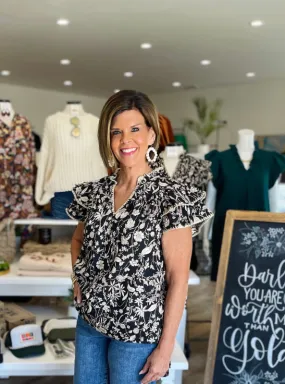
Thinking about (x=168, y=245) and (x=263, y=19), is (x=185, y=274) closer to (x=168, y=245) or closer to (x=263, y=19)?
(x=168, y=245)

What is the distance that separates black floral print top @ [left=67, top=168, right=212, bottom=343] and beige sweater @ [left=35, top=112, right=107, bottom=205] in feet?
5.30

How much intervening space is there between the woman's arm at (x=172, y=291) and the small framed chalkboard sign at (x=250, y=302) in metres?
0.83

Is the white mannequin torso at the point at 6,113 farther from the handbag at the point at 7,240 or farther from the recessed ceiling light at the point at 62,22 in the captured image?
the recessed ceiling light at the point at 62,22

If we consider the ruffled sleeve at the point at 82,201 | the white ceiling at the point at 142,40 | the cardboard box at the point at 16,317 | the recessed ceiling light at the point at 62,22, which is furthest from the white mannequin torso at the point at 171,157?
the recessed ceiling light at the point at 62,22

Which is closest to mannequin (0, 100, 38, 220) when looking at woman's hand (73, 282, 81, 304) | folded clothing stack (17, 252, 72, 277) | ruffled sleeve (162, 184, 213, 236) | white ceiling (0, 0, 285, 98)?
folded clothing stack (17, 252, 72, 277)

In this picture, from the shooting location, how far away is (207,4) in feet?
16.3

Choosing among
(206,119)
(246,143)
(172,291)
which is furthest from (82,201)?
(206,119)

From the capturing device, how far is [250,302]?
2.01m

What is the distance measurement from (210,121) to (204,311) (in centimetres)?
637

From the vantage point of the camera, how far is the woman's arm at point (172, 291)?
1.21 meters

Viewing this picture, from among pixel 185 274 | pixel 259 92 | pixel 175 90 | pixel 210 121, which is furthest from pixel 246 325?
pixel 175 90

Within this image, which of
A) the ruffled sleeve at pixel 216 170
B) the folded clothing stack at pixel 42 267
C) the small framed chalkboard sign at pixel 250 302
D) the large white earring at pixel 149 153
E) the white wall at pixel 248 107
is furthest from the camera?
the white wall at pixel 248 107

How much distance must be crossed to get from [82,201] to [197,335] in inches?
93.9

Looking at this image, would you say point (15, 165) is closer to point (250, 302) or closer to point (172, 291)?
point (250, 302)
